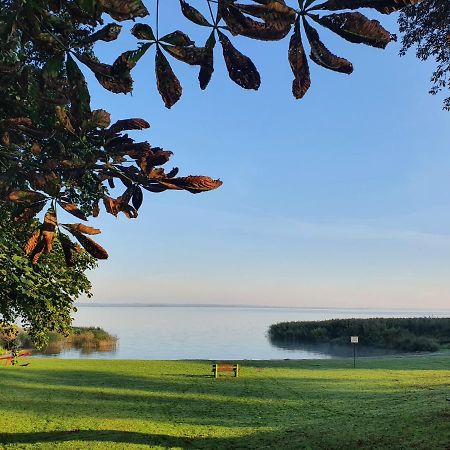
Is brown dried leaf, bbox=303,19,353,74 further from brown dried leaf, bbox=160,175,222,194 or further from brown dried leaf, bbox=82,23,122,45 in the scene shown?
brown dried leaf, bbox=82,23,122,45

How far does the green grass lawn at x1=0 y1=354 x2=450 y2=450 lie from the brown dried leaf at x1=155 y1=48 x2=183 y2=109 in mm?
9318

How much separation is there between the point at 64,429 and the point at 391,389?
13.8 m

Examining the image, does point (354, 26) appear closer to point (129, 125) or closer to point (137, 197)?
point (129, 125)

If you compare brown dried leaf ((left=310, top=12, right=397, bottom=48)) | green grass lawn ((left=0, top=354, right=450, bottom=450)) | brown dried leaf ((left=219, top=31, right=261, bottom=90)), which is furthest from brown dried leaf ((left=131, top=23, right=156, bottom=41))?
green grass lawn ((left=0, top=354, right=450, bottom=450))

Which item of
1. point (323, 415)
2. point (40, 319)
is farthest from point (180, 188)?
point (323, 415)

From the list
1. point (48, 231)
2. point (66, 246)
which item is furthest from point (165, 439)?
point (48, 231)

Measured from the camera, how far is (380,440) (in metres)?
9.95

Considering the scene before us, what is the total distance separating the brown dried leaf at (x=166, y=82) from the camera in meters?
2.18

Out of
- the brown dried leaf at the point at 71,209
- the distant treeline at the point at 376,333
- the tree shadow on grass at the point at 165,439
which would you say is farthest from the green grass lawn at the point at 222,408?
the distant treeline at the point at 376,333

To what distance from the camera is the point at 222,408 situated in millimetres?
15508

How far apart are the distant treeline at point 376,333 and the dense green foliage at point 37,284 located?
47.4 metres

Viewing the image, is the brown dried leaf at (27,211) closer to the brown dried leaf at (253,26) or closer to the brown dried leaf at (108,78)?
the brown dried leaf at (108,78)

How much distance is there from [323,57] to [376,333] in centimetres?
6205

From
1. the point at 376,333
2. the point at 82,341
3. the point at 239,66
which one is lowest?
the point at 82,341
